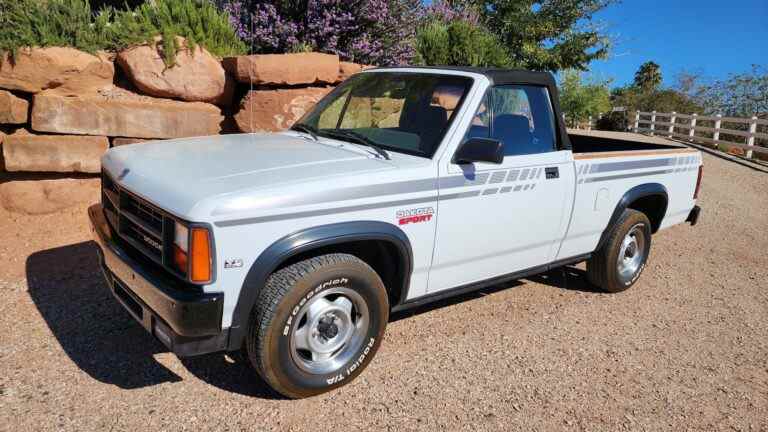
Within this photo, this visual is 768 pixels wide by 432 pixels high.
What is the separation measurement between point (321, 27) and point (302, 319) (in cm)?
616

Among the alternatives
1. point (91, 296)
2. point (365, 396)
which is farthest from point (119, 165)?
point (365, 396)

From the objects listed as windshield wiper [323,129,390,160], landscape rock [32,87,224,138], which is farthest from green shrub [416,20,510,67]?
windshield wiper [323,129,390,160]

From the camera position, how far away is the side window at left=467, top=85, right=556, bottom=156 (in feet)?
13.1

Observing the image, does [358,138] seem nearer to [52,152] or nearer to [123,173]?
[123,173]

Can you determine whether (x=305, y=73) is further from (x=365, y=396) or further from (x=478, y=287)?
(x=365, y=396)

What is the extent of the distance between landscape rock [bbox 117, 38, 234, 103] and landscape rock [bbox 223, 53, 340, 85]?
0.86ft

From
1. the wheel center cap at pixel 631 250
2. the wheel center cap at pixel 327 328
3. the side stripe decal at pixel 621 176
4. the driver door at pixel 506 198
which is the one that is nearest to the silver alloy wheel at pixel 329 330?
the wheel center cap at pixel 327 328

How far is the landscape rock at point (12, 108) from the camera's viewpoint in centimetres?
628

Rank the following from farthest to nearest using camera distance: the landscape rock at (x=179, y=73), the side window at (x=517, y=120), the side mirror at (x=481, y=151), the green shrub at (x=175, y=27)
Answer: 1. the green shrub at (x=175, y=27)
2. the landscape rock at (x=179, y=73)
3. the side window at (x=517, y=120)
4. the side mirror at (x=481, y=151)

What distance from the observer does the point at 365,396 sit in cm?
351

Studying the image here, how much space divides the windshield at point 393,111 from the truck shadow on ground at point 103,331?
146 centimetres

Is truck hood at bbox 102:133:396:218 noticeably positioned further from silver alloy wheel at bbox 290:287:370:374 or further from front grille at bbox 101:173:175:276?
silver alloy wheel at bbox 290:287:370:374

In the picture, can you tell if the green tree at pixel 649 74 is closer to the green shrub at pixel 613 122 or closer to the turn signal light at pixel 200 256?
the green shrub at pixel 613 122

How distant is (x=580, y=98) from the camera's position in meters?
32.6
